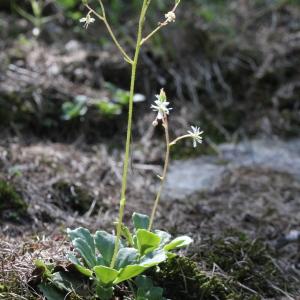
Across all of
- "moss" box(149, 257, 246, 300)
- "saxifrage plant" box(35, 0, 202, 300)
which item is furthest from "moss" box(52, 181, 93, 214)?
"moss" box(149, 257, 246, 300)

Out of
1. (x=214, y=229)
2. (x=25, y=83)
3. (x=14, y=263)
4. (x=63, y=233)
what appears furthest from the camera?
(x=25, y=83)

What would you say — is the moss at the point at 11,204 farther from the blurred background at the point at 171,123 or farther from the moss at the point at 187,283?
the moss at the point at 187,283

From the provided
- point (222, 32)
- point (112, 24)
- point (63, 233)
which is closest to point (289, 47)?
point (222, 32)

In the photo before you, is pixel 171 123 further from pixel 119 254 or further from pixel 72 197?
Result: pixel 119 254

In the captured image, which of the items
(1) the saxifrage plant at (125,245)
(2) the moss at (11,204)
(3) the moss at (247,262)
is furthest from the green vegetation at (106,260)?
(2) the moss at (11,204)

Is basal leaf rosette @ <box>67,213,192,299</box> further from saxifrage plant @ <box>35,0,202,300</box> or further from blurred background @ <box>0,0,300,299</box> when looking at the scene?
blurred background @ <box>0,0,300,299</box>

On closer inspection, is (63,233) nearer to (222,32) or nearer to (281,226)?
(281,226)
